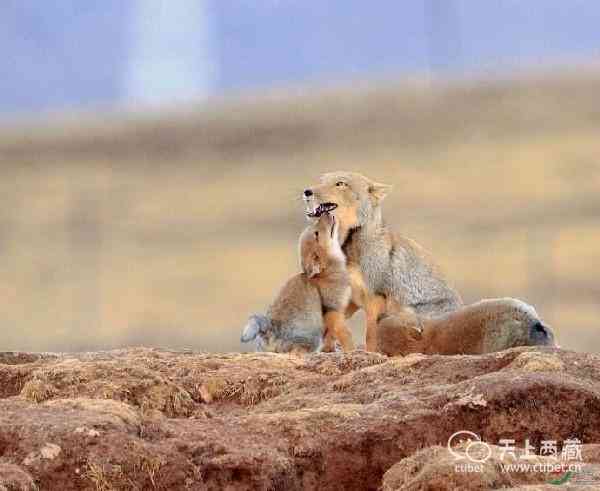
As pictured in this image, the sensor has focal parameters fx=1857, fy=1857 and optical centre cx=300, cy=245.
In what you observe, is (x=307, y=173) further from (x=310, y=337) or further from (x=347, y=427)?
(x=347, y=427)

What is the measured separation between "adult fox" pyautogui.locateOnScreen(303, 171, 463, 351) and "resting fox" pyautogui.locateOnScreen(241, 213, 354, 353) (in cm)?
12

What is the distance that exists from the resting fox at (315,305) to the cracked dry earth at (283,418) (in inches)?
116

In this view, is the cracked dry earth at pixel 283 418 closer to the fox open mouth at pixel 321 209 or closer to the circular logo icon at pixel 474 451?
the circular logo icon at pixel 474 451

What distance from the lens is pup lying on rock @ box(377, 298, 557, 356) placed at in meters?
12.5

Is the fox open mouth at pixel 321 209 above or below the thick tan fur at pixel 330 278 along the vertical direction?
above

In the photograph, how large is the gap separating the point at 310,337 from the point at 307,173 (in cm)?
1436

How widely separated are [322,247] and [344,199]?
1.42 feet

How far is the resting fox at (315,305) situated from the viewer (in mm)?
14398

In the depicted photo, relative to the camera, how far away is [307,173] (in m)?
28.7

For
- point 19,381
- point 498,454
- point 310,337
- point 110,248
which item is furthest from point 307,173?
point 498,454

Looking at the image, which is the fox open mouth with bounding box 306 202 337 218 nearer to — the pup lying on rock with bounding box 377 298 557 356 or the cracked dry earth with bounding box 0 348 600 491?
the pup lying on rock with bounding box 377 298 557 356

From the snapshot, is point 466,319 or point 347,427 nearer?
point 347,427

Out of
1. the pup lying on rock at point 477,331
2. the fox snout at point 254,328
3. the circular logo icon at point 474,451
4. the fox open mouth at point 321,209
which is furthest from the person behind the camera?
the fox open mouth at point 321,209

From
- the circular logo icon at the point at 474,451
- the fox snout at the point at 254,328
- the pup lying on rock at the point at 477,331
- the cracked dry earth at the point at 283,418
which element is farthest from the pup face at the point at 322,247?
the circular logo icon at the point at 474,451
